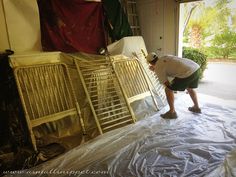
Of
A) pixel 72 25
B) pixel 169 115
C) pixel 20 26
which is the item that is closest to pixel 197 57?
pixel 169 115

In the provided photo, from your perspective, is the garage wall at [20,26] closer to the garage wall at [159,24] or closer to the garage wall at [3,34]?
the garage wall at [3,34]

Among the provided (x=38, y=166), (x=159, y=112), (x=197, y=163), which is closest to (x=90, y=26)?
(x=159, y=112)

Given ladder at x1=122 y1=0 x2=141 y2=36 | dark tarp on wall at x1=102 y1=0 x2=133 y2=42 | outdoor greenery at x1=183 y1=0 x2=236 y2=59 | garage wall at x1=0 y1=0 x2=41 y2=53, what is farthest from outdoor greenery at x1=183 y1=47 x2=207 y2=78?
garage wall at x1=0 y1=0 x2=41 y2=53

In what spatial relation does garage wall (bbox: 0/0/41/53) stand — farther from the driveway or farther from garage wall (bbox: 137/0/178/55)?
the driveway

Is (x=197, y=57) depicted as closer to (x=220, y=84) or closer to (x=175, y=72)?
(x=220, y=84)

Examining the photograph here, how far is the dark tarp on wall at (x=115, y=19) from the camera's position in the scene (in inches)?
156

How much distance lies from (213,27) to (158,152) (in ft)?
27.6

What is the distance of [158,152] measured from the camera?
2.30 m

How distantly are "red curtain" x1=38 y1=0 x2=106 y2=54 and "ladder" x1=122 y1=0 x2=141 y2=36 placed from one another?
0.97 metres

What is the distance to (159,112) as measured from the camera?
3459 mm

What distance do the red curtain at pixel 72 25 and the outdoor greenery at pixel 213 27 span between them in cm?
563

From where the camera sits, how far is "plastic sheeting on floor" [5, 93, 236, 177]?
200 cm

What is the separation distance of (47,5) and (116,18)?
1.42m

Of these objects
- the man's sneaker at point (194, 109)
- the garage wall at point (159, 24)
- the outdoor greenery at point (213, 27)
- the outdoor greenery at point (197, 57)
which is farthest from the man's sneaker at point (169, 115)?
the outdoor greenery at point (213, 27)
